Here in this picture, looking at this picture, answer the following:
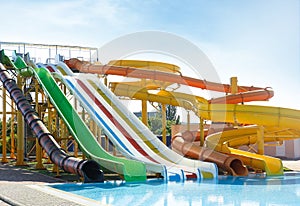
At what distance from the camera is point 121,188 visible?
36.2ft

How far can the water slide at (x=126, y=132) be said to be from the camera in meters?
14.0

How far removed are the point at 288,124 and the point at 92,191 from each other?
23.8 feet


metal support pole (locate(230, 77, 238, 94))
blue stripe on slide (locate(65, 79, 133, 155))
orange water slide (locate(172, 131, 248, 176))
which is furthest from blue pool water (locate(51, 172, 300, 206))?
metal support pole (locate(230, 77, 238, 94))

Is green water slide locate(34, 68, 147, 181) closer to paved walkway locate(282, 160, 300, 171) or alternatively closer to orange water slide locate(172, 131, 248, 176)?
orange water slide locate(172, 131, 248, 176)

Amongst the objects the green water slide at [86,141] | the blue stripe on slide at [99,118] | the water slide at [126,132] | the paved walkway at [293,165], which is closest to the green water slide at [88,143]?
the green water slide at [86,141]

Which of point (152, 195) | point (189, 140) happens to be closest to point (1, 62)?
point (189, 140)

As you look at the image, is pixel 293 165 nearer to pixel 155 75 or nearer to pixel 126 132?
pixel 155 75

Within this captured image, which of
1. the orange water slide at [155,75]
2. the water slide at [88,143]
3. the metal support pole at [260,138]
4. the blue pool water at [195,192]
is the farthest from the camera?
the orange water slide at [155,75]

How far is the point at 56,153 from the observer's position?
1274 cm

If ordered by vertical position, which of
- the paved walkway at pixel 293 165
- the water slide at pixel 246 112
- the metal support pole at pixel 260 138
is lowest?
the paved walkway at pixel 293 165

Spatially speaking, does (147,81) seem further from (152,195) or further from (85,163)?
(152,195)

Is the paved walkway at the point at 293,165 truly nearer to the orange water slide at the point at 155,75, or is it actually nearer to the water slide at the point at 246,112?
the water slide at the point at 246,112

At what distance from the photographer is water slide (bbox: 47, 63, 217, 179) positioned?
13977 millimetres

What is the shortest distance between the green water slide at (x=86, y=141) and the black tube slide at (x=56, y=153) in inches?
18.0
